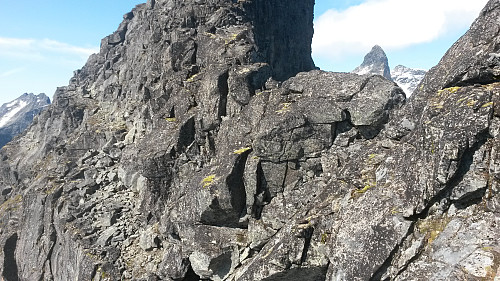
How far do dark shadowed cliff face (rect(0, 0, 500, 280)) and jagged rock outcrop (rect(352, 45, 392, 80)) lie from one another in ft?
455

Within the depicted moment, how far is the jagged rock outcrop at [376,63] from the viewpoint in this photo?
176 metres

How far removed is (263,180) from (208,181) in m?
4.68

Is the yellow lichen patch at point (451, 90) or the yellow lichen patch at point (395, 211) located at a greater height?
the yellow lichen patch at point (451, 90)

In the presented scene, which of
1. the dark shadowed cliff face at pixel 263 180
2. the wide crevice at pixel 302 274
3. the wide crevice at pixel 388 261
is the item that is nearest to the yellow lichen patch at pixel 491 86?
the dark shadowed cliff face at pixel 263 180

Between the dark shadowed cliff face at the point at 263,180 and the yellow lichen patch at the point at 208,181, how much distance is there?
13cm

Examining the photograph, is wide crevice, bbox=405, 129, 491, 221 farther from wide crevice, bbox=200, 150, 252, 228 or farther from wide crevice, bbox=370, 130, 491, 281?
wide crevice, bbox=200, 150, 252, 228

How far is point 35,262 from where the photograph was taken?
47.4 metres

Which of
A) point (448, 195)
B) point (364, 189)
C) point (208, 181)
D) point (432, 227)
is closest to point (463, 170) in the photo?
point (448, 195)

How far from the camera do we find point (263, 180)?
88.2ft

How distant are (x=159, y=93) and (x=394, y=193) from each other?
32.3m

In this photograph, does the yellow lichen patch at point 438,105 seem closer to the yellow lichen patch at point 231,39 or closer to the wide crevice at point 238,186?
the wide crevice at point 238,186

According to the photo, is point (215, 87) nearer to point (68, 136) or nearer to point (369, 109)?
point (369, 109)

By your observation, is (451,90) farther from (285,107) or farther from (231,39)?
(231,39)

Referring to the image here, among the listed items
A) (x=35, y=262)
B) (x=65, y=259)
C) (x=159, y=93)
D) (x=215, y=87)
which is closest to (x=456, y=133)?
(x=215, y=87)
